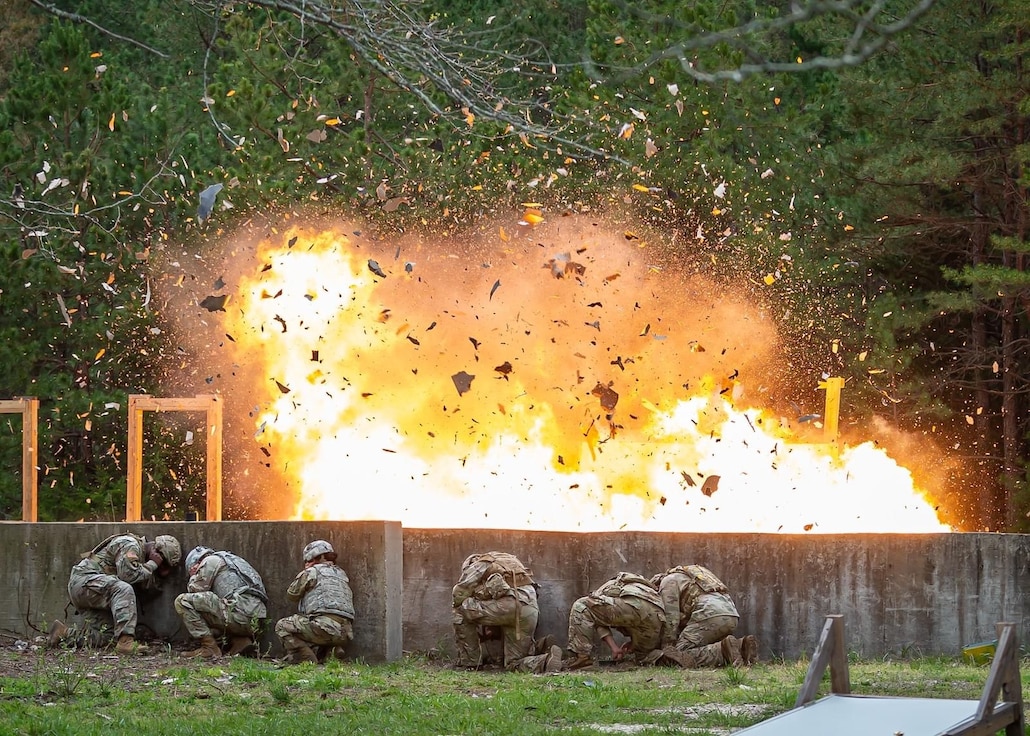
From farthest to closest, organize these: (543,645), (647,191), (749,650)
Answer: (647,191) < (543,645) < (749,650)

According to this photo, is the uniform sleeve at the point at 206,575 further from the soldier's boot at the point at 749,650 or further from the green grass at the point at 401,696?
the soldier's boot at the point at 749,650

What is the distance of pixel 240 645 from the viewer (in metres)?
13.4

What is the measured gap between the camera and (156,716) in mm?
9914

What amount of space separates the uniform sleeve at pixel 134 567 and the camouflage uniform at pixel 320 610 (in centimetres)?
151

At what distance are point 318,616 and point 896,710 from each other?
248 inches

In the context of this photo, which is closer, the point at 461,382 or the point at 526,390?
the point at 461,382

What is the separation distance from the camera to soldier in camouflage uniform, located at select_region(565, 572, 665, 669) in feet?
41.6

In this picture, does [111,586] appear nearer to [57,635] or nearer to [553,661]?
[57,635]

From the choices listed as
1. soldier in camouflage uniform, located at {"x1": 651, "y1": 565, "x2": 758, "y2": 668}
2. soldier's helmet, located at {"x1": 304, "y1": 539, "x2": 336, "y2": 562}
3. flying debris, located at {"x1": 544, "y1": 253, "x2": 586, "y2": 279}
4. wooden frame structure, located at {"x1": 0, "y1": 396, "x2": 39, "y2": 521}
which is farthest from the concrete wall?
flying debris, located at {"x1": 544, "y1": 253, "x2": 586, "y2": 279}

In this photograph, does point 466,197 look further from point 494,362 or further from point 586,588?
point 586,588

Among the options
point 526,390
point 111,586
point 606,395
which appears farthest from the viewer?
point 606,395

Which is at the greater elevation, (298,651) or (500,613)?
(500,613)

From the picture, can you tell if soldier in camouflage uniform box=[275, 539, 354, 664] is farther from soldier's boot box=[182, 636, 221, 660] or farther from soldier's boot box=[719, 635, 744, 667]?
soldier's boot box=[719, 635, 744, 667]

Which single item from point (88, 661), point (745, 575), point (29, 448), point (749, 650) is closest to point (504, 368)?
point (29, 448)
